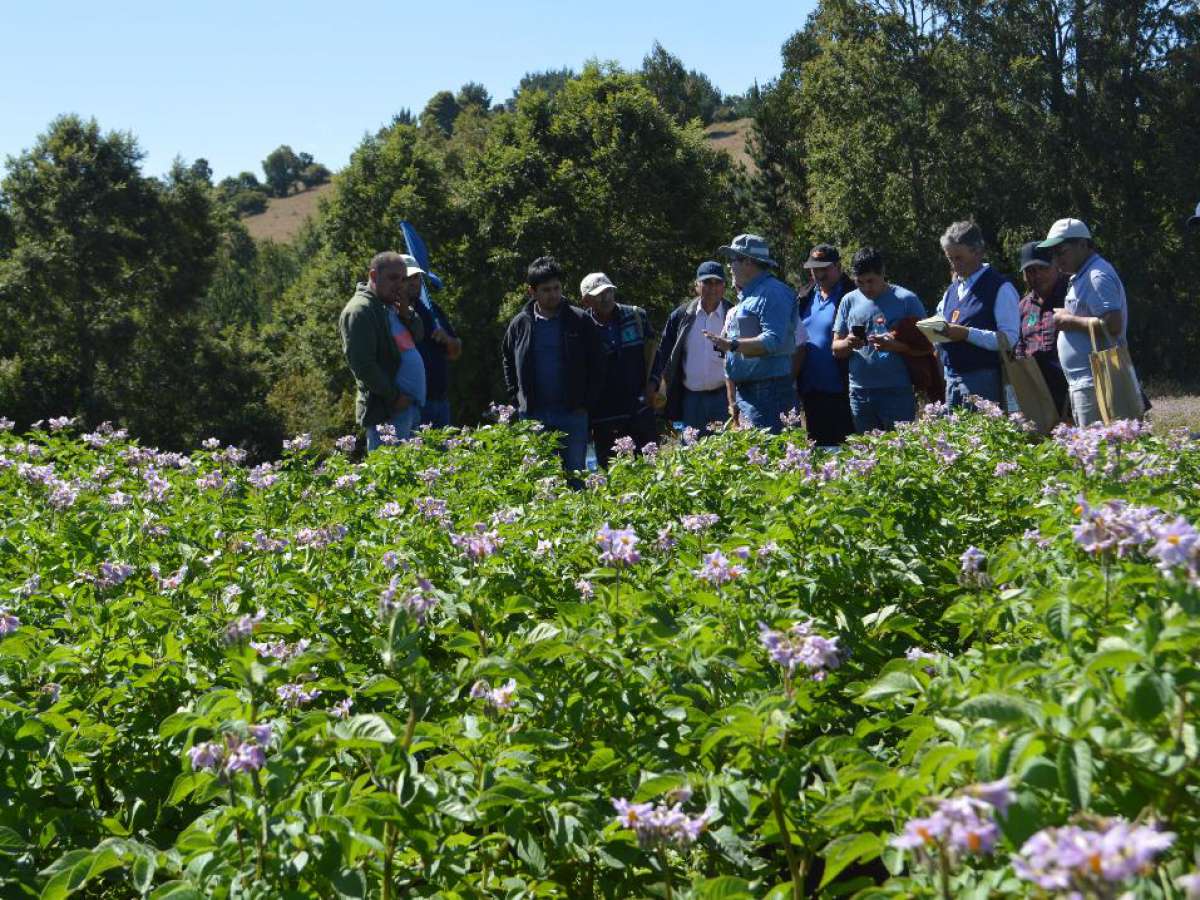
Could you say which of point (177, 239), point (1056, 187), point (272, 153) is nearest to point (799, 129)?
point (1056, 187)

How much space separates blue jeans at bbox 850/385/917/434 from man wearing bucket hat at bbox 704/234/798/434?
1.34ft

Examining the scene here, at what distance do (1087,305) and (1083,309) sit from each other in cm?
4

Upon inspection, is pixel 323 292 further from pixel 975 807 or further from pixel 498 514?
pixel 975 807

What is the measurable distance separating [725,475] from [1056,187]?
28.7m

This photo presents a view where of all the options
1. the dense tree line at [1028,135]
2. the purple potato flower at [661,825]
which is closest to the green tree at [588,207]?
the dense tree line at [1028,135]

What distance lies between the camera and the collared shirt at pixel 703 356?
7.66 metres

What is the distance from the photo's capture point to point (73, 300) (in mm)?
34719

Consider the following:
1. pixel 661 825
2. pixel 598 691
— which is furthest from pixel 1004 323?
pixel 661 825

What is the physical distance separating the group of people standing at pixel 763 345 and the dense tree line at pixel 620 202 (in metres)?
23.2

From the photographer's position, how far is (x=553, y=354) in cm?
775

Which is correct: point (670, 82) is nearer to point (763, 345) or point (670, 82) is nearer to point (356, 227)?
point (356, 227)

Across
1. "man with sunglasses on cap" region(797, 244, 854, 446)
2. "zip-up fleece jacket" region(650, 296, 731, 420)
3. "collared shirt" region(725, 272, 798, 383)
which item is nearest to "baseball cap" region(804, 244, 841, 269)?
"man with sunglasses on cap" region(797, 244, 854, 446)

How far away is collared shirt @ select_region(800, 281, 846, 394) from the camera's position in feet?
24.9

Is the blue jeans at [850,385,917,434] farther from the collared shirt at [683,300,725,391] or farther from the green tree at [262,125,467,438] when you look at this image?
the green tree at [262,125,467,438]
